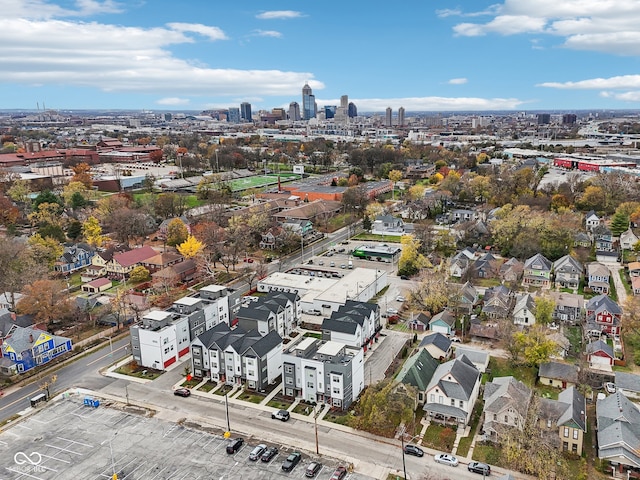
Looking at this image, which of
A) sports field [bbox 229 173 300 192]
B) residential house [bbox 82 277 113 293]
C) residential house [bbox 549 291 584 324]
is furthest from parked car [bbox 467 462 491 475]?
sports field [bbox 229 173 300 192]

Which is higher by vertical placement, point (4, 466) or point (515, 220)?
point (515, 220)

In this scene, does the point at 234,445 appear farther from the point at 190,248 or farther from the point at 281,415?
the point at 190,248

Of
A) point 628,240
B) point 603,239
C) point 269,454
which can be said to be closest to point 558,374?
point 269,454

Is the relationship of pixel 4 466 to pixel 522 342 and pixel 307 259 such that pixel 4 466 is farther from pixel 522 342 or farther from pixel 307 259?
pixel 307 259

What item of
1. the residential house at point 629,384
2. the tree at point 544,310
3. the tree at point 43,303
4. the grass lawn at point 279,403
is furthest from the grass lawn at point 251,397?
the tree at point 544,310

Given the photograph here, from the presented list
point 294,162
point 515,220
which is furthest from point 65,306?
point 294,162

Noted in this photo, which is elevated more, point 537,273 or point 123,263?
point 123,263
